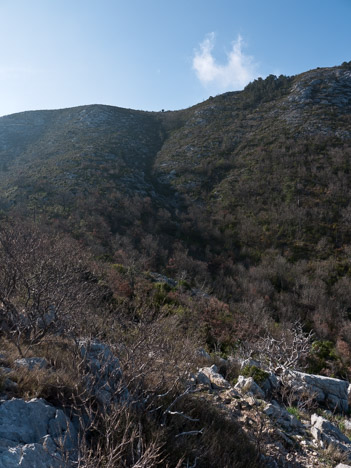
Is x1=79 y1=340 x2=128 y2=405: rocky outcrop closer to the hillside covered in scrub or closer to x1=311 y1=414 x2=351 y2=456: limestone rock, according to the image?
the hillside covered in scrub

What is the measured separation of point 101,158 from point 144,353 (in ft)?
93.6

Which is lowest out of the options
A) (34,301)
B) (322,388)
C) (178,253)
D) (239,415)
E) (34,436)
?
(322,388)

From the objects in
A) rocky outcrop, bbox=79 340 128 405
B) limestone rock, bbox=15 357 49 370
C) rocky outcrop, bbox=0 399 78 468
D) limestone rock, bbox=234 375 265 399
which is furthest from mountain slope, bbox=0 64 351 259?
rocky outcrop, bbox=0 399 78 468

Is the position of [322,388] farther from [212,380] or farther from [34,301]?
[34,301]

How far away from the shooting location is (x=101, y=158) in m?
29.1

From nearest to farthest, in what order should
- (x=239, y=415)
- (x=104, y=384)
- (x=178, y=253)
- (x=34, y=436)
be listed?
(x=34, y=436)
(x=104, y=384)
(x=239, y=415)
(x=178, y=253)

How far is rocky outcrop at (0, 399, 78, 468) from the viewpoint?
75.9 inches

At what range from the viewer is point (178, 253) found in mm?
17219

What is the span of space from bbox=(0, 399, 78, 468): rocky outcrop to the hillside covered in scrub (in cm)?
18

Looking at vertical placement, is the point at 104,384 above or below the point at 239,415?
above

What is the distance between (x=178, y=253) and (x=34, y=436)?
49.2 feet

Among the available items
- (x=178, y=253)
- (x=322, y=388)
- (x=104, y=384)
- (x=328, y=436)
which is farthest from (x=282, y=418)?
(x=178, y=253)

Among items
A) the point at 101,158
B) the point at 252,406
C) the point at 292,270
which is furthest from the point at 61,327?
the point at 101,158

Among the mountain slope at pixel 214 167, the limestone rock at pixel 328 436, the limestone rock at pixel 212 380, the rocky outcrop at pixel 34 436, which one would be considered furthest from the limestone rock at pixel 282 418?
the mountain slope at pixel 214 167
